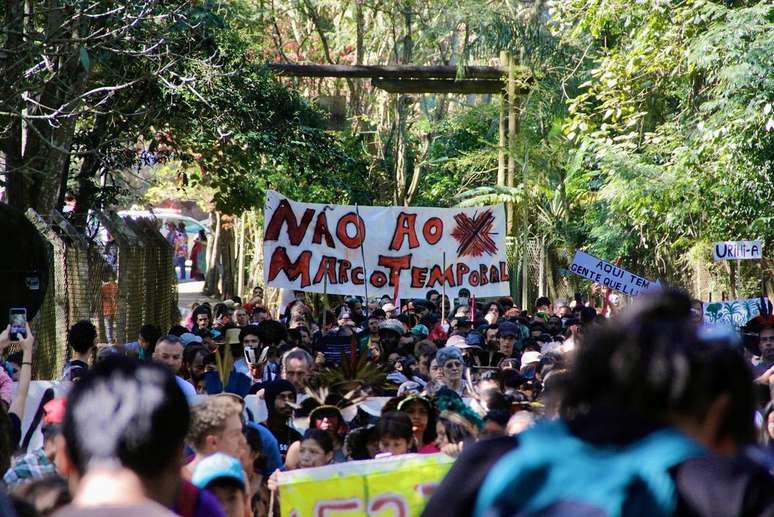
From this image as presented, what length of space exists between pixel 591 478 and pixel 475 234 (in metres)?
17.9

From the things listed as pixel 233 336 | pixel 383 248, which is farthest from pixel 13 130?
pixel 233 336

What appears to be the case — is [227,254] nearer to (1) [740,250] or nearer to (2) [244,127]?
(2) [244,127]

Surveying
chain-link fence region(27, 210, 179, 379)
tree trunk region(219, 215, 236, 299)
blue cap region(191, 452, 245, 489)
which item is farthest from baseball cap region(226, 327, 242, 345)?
tree trunk region(219, 215, 236, 299)

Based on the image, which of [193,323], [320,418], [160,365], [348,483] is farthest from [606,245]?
[160,365]

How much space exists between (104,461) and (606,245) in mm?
24734

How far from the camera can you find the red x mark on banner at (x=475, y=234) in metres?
19.9

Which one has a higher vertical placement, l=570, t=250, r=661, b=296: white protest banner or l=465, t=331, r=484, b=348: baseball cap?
l=570, t=250, r=661, b=296: white protest banner

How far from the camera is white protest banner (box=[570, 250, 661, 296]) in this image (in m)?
15.0

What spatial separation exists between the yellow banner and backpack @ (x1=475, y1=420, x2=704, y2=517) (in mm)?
2823

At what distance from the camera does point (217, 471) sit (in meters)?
4.24

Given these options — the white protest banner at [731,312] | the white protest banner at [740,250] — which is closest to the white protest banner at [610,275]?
the white protest banner at [731,312]

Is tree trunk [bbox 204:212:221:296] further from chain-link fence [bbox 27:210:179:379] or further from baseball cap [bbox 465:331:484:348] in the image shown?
baseball cap [bbox 465:331:484:348]

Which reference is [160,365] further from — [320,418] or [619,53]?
[619,53]

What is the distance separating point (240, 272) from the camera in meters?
34.4
